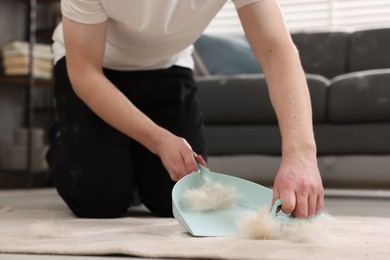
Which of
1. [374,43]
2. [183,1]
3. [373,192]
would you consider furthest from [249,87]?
[183,1]

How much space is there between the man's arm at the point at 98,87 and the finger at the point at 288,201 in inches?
12.2

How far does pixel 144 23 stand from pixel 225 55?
1.56m

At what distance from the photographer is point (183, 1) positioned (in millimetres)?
1166

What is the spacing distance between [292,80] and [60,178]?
675 millimetres

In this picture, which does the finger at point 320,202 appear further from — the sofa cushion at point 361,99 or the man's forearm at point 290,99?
the sofa cushion at point 361,99

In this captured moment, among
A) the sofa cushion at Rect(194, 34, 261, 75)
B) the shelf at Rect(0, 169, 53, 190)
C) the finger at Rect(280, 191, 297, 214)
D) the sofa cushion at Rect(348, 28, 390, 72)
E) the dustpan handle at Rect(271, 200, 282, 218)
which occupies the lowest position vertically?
the shelf at Rect(0, 169, 53, 190)

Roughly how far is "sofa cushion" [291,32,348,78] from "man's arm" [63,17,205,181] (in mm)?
1848

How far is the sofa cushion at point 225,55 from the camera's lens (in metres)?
2.66

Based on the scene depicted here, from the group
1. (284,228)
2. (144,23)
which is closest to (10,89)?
(144,23)

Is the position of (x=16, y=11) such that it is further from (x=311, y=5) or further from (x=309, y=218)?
(x=309, y=218)

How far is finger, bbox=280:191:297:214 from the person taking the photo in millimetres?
828

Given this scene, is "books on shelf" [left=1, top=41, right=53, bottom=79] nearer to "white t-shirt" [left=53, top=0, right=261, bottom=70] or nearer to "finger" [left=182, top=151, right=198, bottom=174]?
"white t-shirt" [left=53, top=0, right=261, bottom=70]

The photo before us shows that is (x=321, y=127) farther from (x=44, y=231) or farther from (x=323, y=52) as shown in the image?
(x=44, y=231)

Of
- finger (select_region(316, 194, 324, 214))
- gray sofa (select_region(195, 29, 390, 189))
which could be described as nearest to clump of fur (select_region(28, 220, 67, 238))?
finger (select_region(316, 194, 324, 214))
